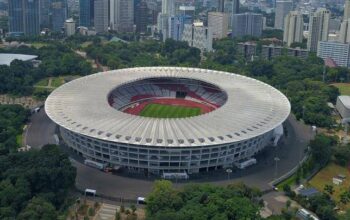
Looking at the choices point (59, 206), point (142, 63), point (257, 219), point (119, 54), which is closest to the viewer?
point (257, 219)

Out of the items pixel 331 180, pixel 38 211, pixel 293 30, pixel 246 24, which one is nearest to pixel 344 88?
pixel 293 30

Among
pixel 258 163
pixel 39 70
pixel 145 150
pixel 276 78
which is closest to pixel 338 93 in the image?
pixel 276 78

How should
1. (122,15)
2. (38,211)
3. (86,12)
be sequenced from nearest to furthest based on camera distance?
(38,211)
(122,15)
(86,12)

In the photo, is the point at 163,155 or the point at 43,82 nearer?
the point at 163,155

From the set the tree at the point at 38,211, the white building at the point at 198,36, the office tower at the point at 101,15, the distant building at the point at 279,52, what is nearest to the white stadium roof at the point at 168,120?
the tree at the point at 38,211

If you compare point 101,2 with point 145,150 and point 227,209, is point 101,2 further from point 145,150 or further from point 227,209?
point 227,209

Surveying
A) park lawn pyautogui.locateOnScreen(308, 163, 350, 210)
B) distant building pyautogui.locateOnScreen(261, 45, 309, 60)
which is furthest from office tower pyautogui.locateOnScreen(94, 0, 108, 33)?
park lawn pyautogui.locateOnScreen(308, 163, 350, 210)

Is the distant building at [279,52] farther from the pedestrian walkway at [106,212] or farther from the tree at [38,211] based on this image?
the tree at [38,211]

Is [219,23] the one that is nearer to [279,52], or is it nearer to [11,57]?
[279,52]
